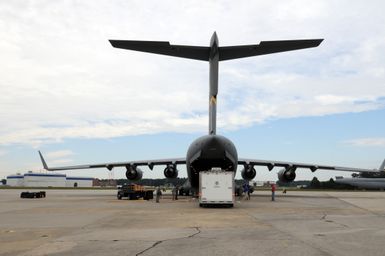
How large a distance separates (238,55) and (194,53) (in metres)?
2.62

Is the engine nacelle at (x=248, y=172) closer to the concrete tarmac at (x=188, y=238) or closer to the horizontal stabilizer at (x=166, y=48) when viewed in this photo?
the horizontal stabilizer at (x=166, y=48)

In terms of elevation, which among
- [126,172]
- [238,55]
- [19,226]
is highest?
[238,55]

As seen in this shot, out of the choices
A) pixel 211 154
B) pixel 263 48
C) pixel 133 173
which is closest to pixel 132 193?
pixel 133 173

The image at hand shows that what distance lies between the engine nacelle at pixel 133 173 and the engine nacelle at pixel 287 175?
40.9 ft

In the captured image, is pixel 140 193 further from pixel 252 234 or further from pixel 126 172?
pixel 252 234

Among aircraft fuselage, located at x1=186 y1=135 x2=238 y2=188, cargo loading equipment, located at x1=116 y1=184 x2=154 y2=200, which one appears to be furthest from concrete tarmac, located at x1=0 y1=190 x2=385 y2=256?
cargo loading equipment, located at x1=116 y1=184 x2=154 y2=200

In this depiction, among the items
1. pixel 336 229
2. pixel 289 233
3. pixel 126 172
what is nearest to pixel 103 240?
pixel 289 233

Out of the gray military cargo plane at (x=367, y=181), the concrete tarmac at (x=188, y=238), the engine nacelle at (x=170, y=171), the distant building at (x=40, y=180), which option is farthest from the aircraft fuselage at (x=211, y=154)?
the distant building at (x=40, y=180)

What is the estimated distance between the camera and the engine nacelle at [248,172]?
3912 cm

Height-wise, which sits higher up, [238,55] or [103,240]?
[238,55]

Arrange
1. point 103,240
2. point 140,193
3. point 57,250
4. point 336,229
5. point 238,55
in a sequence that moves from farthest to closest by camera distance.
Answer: point 140,193
point 238,55
point 336,229
point 103,240
point 57,250

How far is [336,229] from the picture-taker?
43.8 ft

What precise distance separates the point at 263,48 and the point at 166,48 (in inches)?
193

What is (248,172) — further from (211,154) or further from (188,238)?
(188,238)
